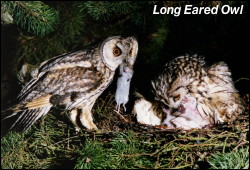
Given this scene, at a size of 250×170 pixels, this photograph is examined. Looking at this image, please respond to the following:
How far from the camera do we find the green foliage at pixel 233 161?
1238 millimetres

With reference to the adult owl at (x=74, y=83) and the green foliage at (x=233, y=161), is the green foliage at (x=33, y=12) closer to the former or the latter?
the adult owl at (x=74, y=83)

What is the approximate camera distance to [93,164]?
1415 millimetres

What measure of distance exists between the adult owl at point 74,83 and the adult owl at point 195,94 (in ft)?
1.32

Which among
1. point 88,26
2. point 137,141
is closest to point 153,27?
point 88,26

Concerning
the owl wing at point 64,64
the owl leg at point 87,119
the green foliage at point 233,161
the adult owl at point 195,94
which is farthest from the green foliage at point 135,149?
the owl wing at point 64,64

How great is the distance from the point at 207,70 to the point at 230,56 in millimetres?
585

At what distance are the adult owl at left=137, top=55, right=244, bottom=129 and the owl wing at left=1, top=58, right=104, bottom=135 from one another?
57cm

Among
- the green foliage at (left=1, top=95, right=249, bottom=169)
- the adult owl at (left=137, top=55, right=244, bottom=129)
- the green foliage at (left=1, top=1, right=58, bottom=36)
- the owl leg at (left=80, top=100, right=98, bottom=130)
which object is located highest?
the green foliage at (left=1, top=1, right=58, bottom=36)

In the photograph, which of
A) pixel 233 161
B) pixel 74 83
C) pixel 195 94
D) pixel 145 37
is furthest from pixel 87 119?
pixel 233 161

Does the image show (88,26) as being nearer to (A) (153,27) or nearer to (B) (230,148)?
(A) (153,27)

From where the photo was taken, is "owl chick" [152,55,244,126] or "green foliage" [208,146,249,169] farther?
"owl chick" [152,55,244,126]

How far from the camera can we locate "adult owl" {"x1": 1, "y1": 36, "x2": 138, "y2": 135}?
2.17 metres

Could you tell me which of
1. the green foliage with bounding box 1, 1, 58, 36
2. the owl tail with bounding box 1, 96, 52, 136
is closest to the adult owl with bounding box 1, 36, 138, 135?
the owl tail with bounding box 1, 96, 52, 136

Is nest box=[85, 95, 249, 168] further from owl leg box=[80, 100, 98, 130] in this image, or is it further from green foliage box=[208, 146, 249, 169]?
owl leg box=[80, 100, 98, 130]
